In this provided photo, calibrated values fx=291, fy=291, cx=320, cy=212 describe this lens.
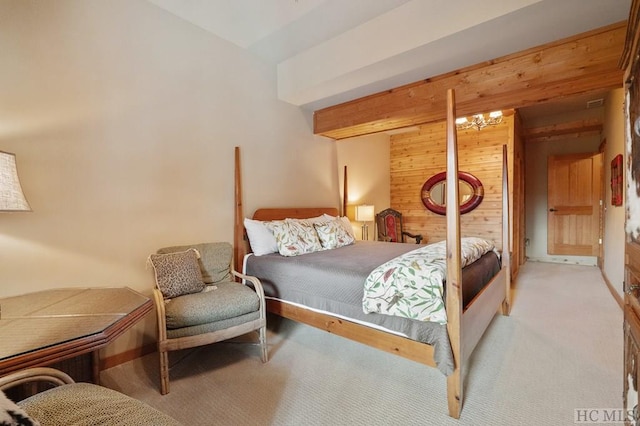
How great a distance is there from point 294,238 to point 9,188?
6.54 ft

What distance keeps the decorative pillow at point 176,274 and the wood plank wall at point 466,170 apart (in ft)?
12.9

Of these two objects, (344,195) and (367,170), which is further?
(367,170)

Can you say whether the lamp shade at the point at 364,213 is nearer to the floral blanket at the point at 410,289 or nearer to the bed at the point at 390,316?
the bed at the point at 390,316

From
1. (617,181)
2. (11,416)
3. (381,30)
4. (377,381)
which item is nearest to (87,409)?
(11,416)

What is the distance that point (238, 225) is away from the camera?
10.1ft

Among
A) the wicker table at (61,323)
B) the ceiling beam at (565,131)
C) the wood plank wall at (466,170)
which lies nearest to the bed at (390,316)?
the wicker table at (61,323)

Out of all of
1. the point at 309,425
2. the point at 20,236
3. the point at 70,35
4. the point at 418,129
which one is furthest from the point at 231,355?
the point at 418,129

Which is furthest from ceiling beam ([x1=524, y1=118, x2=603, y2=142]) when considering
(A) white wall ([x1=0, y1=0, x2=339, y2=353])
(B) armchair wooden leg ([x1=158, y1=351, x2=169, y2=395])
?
(B) armchair wooden leg ([x1=158, y1=351, x2=169, y2=395])

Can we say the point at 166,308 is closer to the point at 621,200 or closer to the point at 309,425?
the point at 309,425

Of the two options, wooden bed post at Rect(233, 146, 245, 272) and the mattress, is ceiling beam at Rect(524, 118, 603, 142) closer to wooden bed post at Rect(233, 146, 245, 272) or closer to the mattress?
the mattress

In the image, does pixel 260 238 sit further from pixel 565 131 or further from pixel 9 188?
pixel 565 131

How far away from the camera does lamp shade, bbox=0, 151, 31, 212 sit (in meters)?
1.40

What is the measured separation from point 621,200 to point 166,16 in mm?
5017

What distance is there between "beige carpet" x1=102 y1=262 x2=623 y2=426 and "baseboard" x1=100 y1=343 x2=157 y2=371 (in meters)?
0.06
